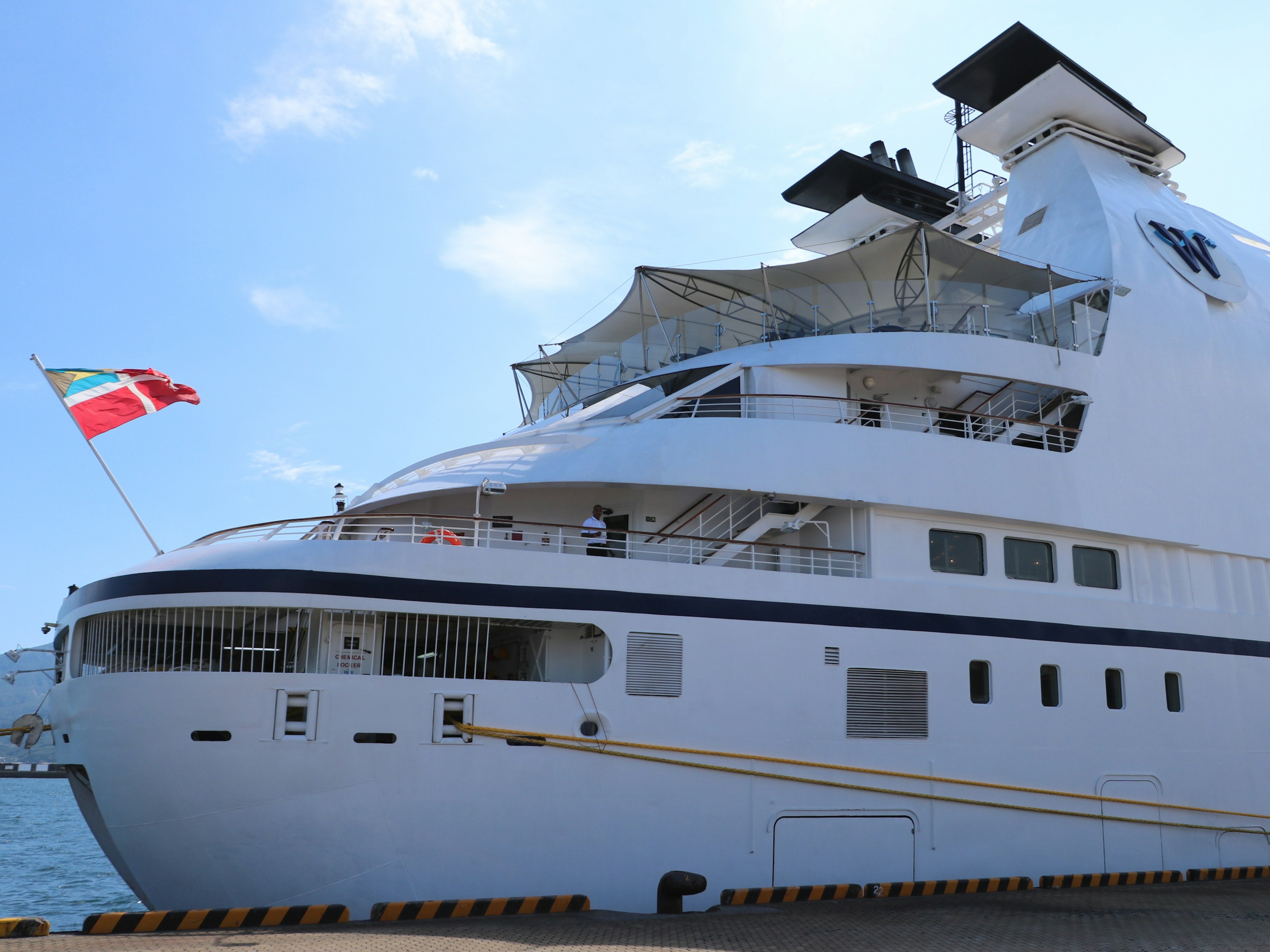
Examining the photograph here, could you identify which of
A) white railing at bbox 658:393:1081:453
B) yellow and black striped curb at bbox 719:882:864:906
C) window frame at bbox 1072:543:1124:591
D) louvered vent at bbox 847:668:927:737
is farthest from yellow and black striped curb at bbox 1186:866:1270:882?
white railing at bbox 658:393:1081:453

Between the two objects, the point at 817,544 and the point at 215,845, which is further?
the point at 817,544

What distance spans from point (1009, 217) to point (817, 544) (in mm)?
11315

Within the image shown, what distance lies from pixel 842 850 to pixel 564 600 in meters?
4.39

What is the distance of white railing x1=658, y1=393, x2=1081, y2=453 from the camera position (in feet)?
44.3

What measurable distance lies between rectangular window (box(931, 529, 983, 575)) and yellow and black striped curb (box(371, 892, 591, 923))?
6.52m

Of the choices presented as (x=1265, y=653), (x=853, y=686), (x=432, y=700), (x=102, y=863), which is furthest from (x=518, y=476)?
(x=102, y=863)

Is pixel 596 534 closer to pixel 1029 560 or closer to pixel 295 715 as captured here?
pixel 295 715

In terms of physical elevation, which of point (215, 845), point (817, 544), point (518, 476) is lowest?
point (215, 845)

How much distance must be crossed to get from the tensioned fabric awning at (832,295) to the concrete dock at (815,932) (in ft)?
27.0

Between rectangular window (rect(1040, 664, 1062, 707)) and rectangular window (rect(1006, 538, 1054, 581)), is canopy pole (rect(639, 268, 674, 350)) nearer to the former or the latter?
rectangular window (rect(1006, 538, 1054, 581))

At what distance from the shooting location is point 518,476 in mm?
12852

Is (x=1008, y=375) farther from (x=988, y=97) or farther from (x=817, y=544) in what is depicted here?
(x=988, y=97)

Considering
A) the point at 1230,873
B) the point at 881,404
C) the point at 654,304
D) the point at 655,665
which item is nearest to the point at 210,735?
the point at 655,665

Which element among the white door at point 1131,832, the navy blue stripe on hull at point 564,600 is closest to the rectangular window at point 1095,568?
the navy blue stripe on hull at point 564,600
